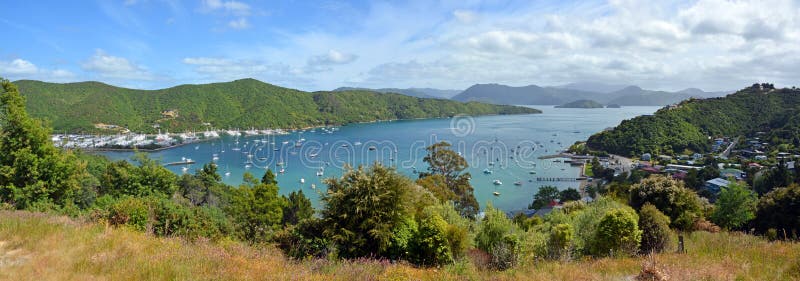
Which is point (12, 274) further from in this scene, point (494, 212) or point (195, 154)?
point (195, 154)

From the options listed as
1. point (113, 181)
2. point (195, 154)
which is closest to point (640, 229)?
point (113, 181)

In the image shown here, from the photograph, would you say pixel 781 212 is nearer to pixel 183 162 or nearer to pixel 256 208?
pixel 256 208

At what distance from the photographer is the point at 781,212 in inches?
562

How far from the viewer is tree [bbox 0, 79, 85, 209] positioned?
12961mm

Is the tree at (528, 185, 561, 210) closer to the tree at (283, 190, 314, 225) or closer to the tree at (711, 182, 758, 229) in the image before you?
the tree at (711, 182, 758, 229)

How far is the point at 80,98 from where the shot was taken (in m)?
112

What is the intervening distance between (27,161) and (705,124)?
89.7m

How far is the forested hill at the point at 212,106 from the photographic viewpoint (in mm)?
102312

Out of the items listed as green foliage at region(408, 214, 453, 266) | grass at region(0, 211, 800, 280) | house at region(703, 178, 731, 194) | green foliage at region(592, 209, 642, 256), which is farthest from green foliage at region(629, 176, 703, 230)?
house at region(703, 178, 731, 194)

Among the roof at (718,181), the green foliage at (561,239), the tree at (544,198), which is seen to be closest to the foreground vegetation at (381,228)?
the green foliage at (561,239)

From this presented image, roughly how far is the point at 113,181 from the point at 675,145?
72024 millimetres

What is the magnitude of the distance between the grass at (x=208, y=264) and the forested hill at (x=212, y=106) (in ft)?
365

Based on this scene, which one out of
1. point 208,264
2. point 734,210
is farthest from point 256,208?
point 734,210

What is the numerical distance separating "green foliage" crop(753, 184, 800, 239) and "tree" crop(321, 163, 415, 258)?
14071 mm
